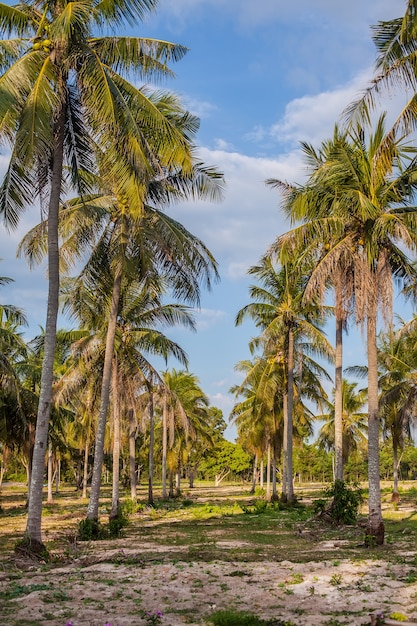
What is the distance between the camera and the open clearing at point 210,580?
8.62 meters

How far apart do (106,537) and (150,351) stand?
8370 millimetres

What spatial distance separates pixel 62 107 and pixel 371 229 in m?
8.27

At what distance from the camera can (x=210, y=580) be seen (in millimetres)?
10867

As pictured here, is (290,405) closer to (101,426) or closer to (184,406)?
(101,426)

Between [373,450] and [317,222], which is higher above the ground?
[317,222]

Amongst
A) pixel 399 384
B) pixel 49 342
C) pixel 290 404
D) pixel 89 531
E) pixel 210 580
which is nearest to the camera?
pixel 210 580

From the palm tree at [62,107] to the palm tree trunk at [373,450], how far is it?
6586 mm

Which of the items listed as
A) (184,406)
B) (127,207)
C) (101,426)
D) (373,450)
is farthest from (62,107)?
(184,406)

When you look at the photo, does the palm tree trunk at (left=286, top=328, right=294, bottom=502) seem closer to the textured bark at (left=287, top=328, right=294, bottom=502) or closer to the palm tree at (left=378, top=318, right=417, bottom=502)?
Result: the textured bark at (left=287, top=328, right=294, bottom=502)

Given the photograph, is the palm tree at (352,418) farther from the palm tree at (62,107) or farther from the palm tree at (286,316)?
the palm tree at (62,107)

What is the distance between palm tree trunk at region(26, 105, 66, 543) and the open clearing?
4.27 ft

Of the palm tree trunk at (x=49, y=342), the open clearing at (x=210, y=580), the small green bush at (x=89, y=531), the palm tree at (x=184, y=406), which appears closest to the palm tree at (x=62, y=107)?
the palm tree trunk at (x=49, y=342)

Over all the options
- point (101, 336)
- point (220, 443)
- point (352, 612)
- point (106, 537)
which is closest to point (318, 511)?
point (106, 537)

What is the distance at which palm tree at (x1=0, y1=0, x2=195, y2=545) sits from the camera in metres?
12.6
